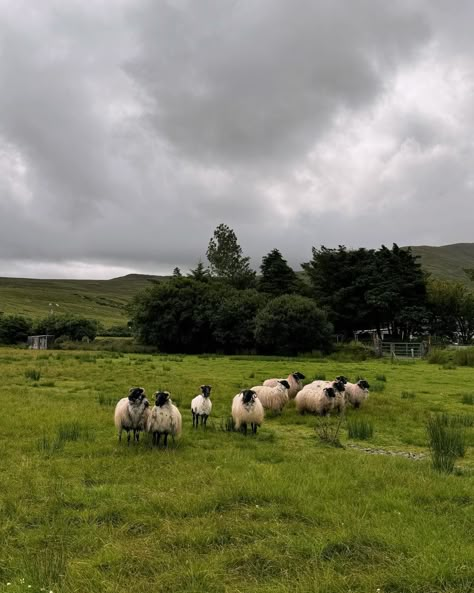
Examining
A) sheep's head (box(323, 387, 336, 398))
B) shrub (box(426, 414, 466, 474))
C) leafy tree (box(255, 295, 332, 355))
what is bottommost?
shrub (box(426, 414, 466, 474))

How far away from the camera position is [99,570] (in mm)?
5137

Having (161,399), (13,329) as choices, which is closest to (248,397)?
(161,399)

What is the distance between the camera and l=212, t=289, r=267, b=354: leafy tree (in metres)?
53.8

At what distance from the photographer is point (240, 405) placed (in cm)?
1288

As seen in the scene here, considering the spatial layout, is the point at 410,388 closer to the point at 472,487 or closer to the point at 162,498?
the point at 472,487

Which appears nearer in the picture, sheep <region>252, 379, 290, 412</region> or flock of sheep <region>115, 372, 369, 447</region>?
flock of sheep <region>115, 372, 369, 447</region>

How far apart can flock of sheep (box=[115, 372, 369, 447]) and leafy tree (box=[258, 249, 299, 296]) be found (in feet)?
167

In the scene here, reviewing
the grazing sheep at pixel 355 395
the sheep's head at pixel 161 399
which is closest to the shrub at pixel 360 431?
the grazing sheep at pixel 355 395

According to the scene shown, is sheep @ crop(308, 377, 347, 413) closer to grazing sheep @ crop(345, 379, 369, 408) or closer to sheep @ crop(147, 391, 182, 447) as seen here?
grazing sheep @ crop(345, 379, 369, 408)

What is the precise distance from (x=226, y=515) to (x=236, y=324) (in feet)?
156

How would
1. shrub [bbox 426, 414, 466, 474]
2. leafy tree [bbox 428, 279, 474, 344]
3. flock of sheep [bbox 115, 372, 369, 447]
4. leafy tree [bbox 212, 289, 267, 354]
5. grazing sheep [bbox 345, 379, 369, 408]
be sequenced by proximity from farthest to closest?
leafy tree [bbox 428, 279, 474, 344] → leafy tree [bbox 212, 289, 267, 354] → grazing sheep [bbox 345, 379, 369, 408] → flock of sheep [bbox 115, 372, 369, 447] → shrub [bbox 426, 414, 466, 474]

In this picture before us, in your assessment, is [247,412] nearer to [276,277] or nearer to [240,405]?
[240,405]

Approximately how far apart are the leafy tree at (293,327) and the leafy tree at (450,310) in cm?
2774

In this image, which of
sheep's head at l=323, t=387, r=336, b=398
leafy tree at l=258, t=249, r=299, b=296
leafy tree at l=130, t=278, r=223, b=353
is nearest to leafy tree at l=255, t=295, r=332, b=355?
leafy tree at l=130, t=278, r=223, b=353
